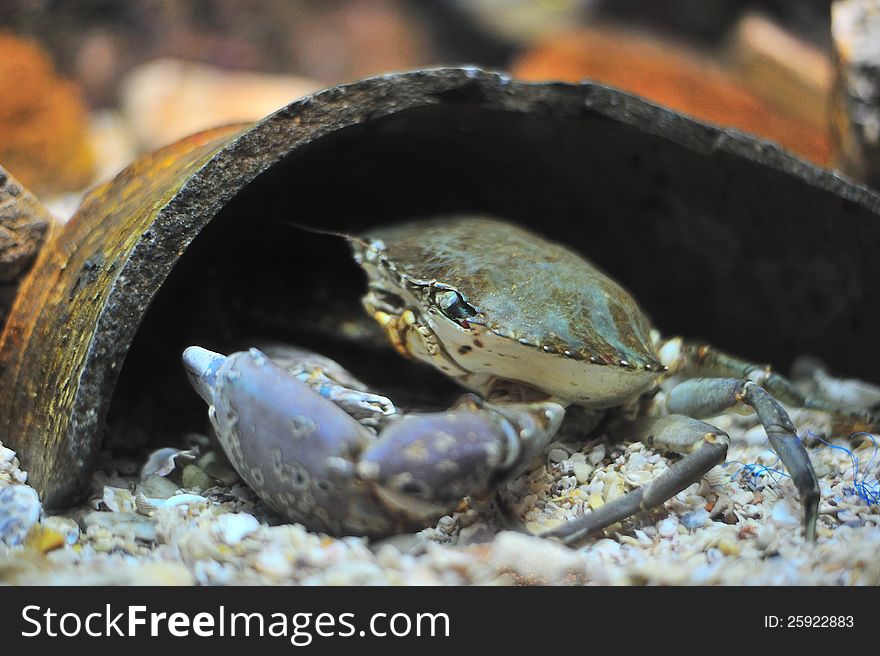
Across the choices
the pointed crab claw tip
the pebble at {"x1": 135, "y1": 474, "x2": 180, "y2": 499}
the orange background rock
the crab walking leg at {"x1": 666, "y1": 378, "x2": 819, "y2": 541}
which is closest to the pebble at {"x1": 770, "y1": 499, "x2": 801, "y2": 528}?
the crab walking leg at {"x1": 666, "y1": 378, "x2": 819, "y2": 541}

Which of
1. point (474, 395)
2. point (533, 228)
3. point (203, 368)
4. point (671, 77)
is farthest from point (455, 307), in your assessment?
point (671, 77)

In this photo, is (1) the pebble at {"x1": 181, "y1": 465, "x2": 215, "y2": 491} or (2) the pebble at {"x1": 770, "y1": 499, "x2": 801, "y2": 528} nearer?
(2) the pebble at {"x1": 770, "y1": 499, "x2": 801, "y2": 528}

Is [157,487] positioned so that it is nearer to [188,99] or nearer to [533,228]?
[533,228]

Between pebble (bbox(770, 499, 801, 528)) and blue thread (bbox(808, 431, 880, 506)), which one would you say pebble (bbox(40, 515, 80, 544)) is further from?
blue thread (bbox(808, 431, 880, 506))

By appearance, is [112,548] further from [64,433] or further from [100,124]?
[100,124]

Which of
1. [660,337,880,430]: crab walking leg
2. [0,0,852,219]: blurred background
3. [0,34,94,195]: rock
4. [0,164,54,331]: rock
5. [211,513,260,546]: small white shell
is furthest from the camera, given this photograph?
[0,0,852,219]: blurred background
